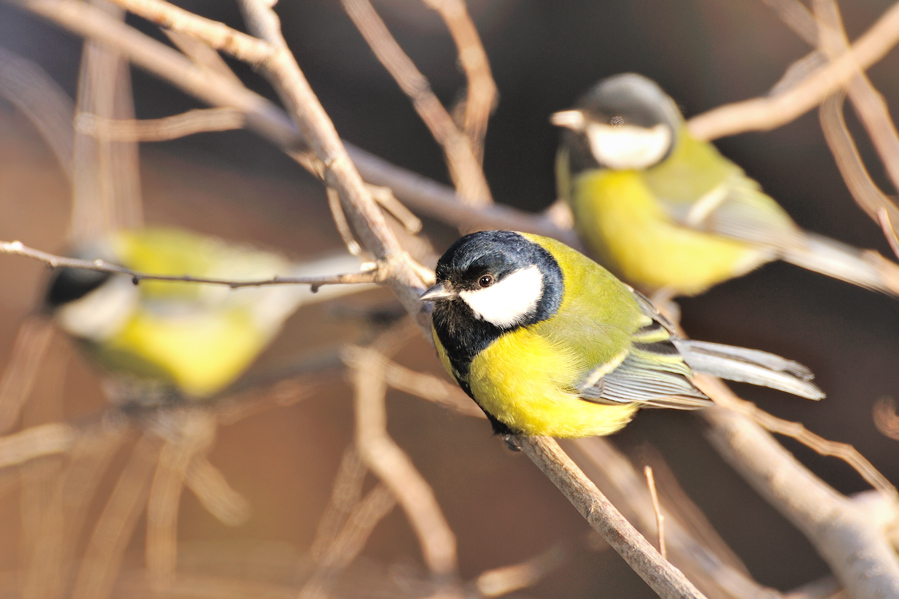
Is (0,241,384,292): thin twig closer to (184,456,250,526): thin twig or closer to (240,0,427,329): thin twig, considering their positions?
(240,0,427,329): thin twig

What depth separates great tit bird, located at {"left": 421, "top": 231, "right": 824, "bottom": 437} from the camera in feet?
3.50

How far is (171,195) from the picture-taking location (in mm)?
3713

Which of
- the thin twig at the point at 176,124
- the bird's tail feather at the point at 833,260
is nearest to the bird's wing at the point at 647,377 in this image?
the bird's tail feather at the point at 833,260

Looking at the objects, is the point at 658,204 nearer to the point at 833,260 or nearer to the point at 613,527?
the point at 833,260

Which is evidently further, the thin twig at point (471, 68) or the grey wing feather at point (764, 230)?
the grey wing feather at point (764, 230)

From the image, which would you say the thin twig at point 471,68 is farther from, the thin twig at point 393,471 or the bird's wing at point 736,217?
the thin twig at point 393,471

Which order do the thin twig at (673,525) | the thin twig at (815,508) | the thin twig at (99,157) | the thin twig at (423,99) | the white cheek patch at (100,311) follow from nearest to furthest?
the thin twig at (815,508)
the thin twig at (673,525)
the thin twig at (423,99)
the thin twig at (99,157)
the white cheek patch at (100,311)

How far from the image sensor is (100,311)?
201 centimetres

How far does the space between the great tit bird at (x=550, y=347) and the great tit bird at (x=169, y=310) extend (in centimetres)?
93

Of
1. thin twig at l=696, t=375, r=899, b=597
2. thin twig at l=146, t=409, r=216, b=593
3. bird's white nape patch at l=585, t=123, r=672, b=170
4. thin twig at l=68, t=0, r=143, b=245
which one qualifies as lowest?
thin twig at l=696, t=375, r=899, b=597

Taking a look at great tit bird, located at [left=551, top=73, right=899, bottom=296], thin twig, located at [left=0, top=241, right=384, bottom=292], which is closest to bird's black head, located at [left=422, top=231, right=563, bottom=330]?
thin twig, located at [left=0, top=241, right=384, bottom=292]

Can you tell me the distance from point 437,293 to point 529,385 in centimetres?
20

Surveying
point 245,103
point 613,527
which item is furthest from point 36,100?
point 613,527

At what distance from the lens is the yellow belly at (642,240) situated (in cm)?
175
